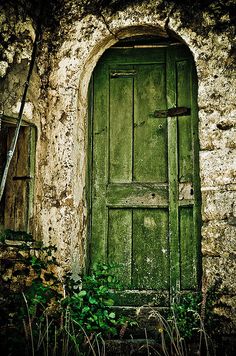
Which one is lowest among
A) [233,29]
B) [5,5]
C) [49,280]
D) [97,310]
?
[97,310]

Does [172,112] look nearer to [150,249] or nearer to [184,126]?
[184,126]

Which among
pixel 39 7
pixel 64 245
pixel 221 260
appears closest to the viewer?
pixel 221 260

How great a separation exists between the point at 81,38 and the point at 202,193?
5.36 ft

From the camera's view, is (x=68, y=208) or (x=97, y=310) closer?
(x=97, y=310)

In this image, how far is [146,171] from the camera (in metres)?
3.70

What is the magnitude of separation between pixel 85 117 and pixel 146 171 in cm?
71

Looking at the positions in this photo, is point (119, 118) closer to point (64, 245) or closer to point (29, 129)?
point (29, 129)

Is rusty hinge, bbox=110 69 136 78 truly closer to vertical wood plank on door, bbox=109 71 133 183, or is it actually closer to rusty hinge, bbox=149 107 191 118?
vertical wood plank on door, bbox=109 71 133 183

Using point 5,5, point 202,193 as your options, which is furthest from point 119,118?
point 5,5

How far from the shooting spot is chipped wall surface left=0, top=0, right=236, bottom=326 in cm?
322

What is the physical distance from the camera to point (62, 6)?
3738 millimetres

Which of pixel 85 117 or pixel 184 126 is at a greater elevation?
pixel 85 117

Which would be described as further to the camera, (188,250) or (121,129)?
(121,129)

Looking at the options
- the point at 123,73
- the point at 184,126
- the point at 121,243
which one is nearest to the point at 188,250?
the point at 121,243
